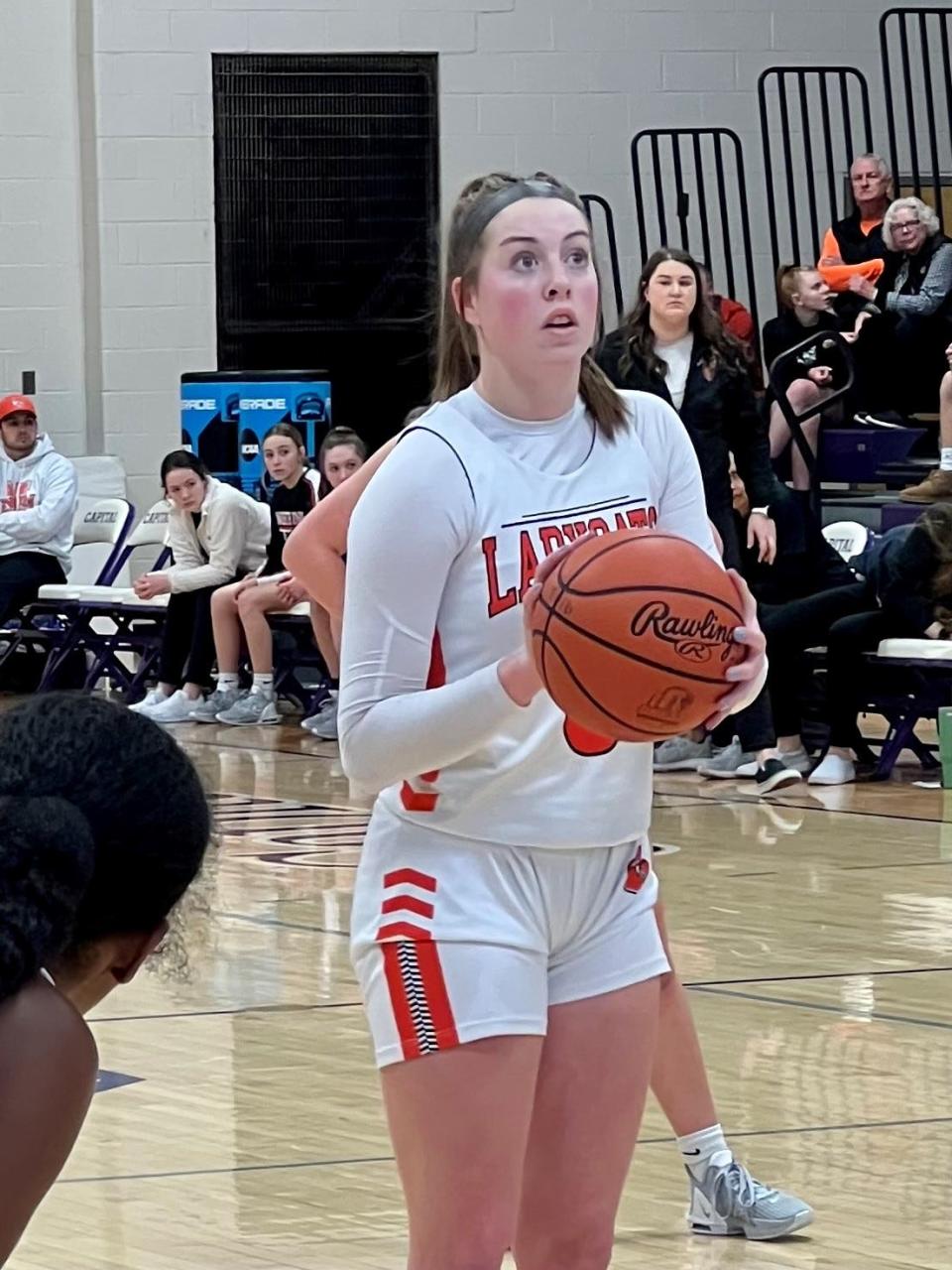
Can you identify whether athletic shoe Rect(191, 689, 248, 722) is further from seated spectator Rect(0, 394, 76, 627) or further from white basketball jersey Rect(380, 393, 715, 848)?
white basketball jersey Rect(380, 393, 715, 848)

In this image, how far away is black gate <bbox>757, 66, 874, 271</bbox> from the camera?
516 inches

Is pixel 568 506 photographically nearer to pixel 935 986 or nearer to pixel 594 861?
pixel 594 861

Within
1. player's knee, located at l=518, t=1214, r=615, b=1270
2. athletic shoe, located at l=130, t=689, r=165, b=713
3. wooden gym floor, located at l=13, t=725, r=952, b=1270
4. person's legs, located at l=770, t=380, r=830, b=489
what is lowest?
wooden gym floor, located at l=13, t=725, r=952, b=1270

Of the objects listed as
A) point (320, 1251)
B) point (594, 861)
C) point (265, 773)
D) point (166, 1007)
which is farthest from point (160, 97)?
point (594, 861)

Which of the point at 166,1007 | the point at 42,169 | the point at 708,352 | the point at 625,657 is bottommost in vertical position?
the point at 166,1007

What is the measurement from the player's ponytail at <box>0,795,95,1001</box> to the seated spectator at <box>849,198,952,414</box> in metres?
10.0

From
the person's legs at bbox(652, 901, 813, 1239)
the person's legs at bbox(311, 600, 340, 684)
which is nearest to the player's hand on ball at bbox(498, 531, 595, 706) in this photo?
the person's legs at bbox(652, 901, 813, 1239)

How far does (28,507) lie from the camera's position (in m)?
11.9

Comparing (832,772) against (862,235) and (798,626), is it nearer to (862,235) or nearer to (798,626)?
(798,626)

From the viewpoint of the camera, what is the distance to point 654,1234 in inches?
140

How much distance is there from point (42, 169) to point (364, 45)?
1903 mm

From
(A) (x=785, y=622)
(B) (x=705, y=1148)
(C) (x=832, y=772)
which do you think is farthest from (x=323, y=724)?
(B) (x=705, y=1148)

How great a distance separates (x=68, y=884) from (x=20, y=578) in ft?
34.2

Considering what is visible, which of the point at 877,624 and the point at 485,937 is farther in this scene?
the point at 877,624
